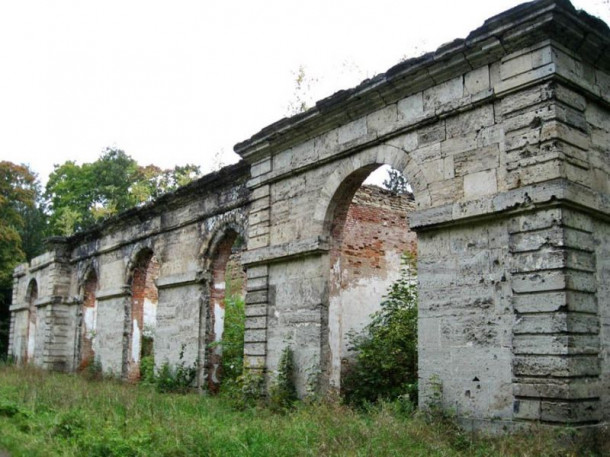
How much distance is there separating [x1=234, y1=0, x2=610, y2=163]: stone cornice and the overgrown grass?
410cm

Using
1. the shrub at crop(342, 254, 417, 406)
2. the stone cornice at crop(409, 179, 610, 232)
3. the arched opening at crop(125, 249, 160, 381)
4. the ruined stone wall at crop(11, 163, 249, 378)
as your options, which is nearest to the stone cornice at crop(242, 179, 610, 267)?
the stone cornice at crop(409, 179, 610, 232)

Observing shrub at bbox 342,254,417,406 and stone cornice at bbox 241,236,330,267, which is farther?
shrub at bbox 342,254,417,406

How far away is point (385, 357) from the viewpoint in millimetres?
10234

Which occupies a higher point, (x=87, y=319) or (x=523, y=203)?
(x=523, y=203)

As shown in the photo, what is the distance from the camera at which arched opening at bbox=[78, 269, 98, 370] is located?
18.0 metres

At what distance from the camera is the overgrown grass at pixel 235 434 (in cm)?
585

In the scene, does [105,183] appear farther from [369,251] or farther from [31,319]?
[369,251]

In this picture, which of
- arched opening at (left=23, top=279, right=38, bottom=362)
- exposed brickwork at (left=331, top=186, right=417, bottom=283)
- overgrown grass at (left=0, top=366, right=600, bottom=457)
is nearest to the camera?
overgrown grass at (left=0, top=366, right=600, bottom=457)

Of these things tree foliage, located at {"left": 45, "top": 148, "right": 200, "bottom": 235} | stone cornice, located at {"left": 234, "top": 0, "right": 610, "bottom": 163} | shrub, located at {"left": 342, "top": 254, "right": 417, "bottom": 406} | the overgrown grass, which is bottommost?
the overgrown grass

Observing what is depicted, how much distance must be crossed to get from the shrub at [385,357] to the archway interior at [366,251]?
10.2 inches

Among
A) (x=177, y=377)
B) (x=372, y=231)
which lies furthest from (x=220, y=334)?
(x=372, y=231)

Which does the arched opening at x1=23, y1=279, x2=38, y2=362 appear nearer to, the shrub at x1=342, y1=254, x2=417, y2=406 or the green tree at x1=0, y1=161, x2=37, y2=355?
the green tree at x1=0, y1=161, x2=37, y2=355

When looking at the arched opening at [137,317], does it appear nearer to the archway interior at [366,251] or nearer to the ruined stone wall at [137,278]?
the ruined stone wall at [137,278]

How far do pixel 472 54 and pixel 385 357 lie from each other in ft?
16.8
